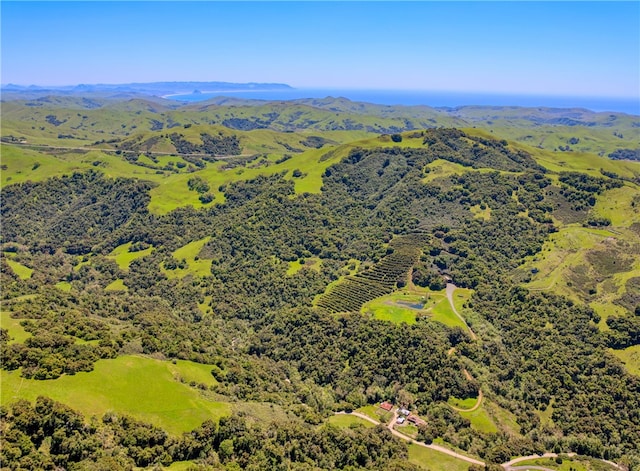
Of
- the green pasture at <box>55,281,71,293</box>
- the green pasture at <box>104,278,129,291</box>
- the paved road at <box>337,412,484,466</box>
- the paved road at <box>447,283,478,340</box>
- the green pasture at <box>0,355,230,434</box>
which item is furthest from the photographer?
the green pasture at <box>104,278,129,291</box>

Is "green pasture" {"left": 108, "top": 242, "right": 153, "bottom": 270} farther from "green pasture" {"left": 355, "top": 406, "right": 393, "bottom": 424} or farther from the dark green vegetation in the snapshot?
"green pasture" {"left": 355, "top": 406, "right": 393, "bottom": 424}

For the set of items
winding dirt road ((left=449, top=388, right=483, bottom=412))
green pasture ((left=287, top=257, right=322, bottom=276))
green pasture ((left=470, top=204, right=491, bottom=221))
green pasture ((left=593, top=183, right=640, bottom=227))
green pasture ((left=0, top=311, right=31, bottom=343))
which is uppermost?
green pasture ((left=593, top=183, right=640, bottom=227))

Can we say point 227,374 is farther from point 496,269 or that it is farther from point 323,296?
point 496,269

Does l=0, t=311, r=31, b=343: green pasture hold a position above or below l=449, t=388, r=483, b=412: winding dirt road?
above

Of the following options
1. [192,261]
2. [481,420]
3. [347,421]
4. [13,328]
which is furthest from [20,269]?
[481,420]

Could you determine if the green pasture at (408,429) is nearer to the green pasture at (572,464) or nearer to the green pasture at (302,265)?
the green pasture at (572,464)

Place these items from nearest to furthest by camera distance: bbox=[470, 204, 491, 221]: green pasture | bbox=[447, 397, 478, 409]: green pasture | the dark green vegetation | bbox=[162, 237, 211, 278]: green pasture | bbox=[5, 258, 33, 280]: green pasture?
the dark green vegetation
bbox=[447, 397, 478, 409]: green pasture
bbox=[5, 258, 33, 280]: green pasture
bbox=[162, 237, 211, 278]: green pasture
bbox=[470, 204, 491, 221]: green pasture

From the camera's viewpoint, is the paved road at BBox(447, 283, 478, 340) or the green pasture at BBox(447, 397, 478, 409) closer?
the green pasture at BBox(447, 397, 478, 409)

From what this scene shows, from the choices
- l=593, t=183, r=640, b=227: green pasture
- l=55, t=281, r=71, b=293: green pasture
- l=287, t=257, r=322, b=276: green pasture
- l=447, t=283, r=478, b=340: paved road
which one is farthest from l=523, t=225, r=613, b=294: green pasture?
l=55, t=281, r=71, b=293: green pasture

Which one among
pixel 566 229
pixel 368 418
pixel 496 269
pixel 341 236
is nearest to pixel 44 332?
pixel 368 418
